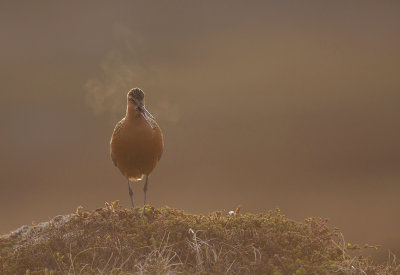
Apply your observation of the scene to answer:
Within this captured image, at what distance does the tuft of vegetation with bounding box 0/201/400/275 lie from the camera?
23.0ft

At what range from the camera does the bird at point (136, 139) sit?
8.81 m

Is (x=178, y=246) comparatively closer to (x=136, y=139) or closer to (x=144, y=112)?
(x=136, y=139)

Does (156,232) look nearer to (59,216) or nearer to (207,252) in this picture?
(207,252)

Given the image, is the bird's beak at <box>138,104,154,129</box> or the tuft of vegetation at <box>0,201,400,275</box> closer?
the tuft of vegetation at <box>0,201,400,275</box>

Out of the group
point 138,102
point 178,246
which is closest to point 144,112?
point 138,102

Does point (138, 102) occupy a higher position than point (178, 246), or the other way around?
point (138, 102)

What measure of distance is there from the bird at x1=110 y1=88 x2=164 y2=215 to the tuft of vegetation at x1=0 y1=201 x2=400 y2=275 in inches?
40.5

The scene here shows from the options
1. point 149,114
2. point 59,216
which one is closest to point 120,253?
point 59,216

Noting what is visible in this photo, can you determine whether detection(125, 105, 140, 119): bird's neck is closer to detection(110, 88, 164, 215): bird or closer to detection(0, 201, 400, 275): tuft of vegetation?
detection(110, 88, 164, 215): bird

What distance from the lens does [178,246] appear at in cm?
743

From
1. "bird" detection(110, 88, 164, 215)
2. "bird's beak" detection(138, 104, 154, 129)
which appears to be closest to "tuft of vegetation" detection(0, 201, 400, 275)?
"bird" detection(110, 88, 164, 215)

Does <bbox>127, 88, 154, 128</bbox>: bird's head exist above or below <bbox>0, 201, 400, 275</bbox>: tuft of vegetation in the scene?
above

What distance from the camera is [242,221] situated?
805 centimetres

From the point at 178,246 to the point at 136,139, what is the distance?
2.19 meters
